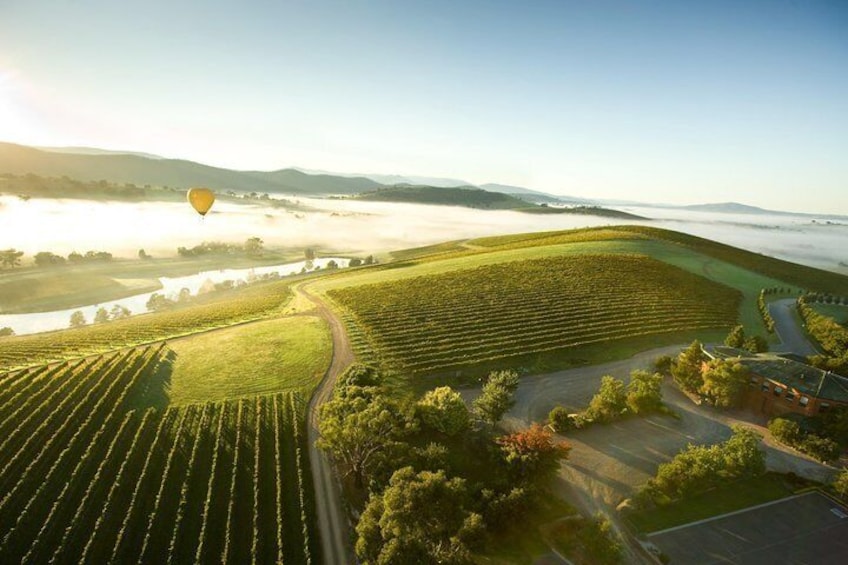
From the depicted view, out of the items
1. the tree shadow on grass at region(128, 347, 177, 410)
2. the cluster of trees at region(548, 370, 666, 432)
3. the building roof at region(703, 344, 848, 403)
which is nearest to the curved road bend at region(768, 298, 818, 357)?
the building roof at region(703, 344, 848, 403)

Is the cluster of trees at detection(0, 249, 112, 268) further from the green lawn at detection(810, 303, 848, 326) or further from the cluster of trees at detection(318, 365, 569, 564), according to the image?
the green lawn at detection(810, 303, 848, 326)

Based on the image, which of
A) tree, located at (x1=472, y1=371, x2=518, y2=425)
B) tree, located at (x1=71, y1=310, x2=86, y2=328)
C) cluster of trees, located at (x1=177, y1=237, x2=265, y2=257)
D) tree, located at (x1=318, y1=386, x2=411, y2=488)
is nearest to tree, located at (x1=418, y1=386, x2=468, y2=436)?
tree, located at (x1=472, y1=371, x2=518, y2=425)

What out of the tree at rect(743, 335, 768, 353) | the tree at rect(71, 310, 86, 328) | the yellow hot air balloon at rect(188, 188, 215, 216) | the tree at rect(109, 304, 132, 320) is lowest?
the tree at rect(109, 304, 132, 320)

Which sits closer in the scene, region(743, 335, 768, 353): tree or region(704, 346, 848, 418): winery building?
region(704, 346, 848, 418): winery building

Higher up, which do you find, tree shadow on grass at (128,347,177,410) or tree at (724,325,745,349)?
tree at (724,325,745,349)

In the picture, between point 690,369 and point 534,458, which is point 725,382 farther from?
point 534,458

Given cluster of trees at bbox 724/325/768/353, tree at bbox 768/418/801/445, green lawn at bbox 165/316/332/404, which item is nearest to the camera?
tree at bbox 768/418/801/445

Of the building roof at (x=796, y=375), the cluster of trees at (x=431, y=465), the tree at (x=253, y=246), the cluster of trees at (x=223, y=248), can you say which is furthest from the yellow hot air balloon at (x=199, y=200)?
the tree at (x=253, y=246)

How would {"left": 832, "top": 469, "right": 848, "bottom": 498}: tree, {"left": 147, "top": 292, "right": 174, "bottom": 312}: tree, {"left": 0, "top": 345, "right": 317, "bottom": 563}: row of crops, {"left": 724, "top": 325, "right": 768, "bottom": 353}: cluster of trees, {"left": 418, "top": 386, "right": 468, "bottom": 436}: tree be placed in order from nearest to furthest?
{"left": 0, "top": 345, "right": 317, "bottom": 563}: row of crops, {"left": 832, "top": 469, "right": 848, "bottom": 498}: tree, {"left": 418, "top": 386, "right": 468, "bottom": 436}: tree, {"left": 724, "top": 325, "right": 768, "bottom": 353}: cluster of trees, {"left": 147, "top": 292, "right": 174, "bottom": 312}: tree

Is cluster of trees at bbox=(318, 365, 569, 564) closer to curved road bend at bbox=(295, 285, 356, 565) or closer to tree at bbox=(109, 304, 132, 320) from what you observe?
curved road bend at bbox=(295, 285, 356, 565)
